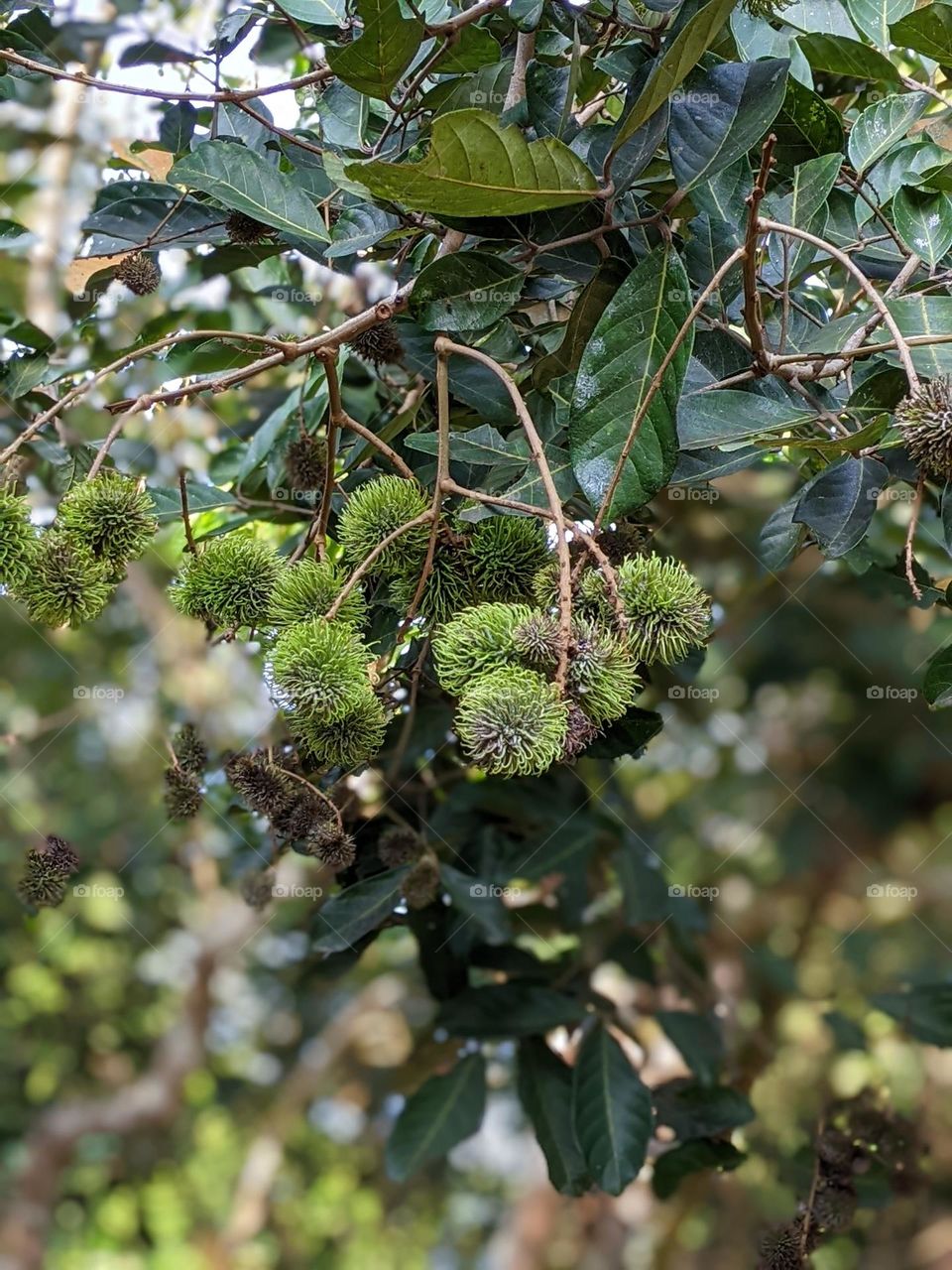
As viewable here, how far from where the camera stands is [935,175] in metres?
0.94

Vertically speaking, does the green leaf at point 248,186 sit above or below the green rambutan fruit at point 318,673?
above

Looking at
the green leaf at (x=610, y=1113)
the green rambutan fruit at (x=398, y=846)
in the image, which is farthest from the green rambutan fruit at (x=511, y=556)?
the green leaf at (x=610, y=1113)

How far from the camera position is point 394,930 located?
6.24ft

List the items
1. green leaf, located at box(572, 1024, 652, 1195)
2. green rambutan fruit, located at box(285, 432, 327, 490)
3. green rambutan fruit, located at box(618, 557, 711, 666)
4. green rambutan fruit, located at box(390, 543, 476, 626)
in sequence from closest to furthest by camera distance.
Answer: green rambutan fruit, located at box(618, 557, 711, 666), green rambutan fruit, located at box(390, 543, 476, 626), green rambutan fruit, located at box(285, 432, 327, 490), green leaf, located at box(572, 1024, 652, 1195)

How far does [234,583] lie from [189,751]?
294 mm

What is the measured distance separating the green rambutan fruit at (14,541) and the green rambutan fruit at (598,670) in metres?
0.36

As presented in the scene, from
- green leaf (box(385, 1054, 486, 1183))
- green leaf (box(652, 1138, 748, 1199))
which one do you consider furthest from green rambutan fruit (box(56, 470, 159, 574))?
green leaf (box(652, 1138, 748, 1199))

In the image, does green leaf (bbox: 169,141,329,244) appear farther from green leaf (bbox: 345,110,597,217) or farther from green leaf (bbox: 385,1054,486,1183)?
green leaf (bbox: 385,1054,486,1183)

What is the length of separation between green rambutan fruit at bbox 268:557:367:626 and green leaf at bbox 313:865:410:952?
0.52 meters

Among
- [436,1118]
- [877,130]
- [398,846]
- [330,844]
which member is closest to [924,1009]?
[436,1118]

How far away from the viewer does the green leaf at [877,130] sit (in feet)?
3.22

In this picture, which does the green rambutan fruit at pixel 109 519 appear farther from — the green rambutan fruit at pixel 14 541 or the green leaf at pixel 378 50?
the green leaf at pixel 378 50

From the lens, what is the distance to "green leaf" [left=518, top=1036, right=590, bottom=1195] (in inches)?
56.6

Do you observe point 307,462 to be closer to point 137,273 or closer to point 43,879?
point 137,273
